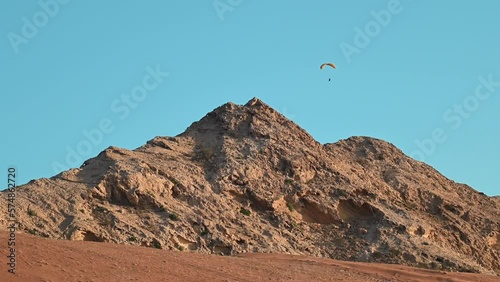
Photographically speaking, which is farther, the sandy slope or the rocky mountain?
the rocky mountain

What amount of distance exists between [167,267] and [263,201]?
7.55m

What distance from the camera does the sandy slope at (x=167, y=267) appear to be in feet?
90.1

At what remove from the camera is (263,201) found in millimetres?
36125

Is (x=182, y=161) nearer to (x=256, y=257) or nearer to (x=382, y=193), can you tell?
(x=256, y=257)

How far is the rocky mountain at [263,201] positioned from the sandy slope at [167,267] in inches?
62.4

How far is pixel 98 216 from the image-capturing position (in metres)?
32.4

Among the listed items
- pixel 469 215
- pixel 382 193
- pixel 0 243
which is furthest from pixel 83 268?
pixel 469 215

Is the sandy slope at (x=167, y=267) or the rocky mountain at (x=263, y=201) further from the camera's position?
the rocky mountain at (x=263, y=201)

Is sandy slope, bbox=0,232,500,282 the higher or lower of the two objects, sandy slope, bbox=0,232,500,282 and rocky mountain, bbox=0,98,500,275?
the lower

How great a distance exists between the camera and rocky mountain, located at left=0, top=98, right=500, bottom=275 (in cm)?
3272

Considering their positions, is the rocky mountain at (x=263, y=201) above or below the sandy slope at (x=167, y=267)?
above

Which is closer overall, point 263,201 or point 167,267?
point 167,267

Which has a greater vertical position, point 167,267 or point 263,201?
point 263,201

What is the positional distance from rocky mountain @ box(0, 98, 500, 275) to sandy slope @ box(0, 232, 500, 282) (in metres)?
1.59
